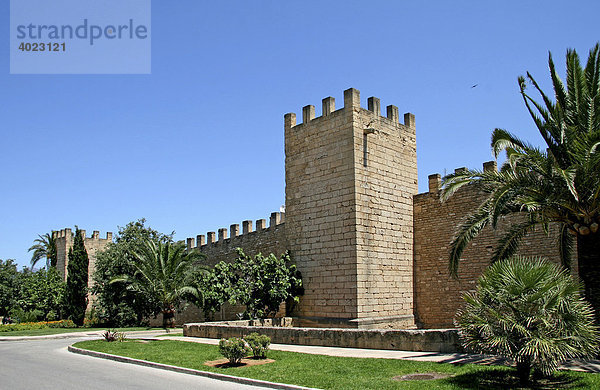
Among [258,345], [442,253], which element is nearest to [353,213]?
[442,253]

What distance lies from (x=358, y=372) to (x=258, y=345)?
290cm

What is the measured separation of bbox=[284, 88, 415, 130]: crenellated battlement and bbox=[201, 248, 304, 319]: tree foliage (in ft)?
16.0

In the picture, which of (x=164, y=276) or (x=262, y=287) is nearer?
(x=262, y=287)

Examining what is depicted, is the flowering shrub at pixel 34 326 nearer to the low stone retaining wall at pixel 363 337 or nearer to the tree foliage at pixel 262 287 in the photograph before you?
the tree foliage at pixel 262 287

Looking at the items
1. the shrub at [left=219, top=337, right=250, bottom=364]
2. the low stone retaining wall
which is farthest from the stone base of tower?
the shrub at [left=219, top=337, right=250, bottom=364]

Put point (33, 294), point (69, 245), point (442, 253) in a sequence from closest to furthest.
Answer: point (442, 253) < point (33, 294) < point (69, 245)

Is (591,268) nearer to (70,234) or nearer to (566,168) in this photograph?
(566,168)

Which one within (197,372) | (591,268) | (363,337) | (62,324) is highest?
(591,268)

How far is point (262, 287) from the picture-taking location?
1702 cm

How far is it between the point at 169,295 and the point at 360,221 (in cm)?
1166

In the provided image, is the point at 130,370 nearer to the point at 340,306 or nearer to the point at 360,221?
the point at 340,306

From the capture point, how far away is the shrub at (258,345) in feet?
36.8

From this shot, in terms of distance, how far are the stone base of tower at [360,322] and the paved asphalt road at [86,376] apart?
6.53m

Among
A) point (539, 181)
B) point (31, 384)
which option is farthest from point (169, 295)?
point (539, 181)
